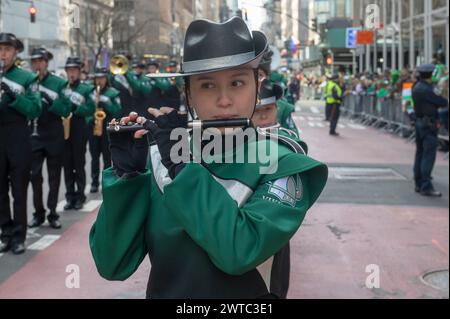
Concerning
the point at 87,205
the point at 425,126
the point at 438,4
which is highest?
the point at 438,4

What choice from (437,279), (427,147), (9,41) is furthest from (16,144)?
(427,147)

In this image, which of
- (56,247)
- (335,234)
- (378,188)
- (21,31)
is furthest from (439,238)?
(21,31)

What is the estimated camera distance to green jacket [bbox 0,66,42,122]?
577 cm

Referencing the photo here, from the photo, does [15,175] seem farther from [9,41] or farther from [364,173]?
[364,173]

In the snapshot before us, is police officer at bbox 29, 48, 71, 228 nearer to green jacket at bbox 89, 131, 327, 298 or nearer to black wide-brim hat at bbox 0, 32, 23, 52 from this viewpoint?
black wide-brim hat at bbox 0, 32, 23, 52

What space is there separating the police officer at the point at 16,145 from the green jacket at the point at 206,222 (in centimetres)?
399

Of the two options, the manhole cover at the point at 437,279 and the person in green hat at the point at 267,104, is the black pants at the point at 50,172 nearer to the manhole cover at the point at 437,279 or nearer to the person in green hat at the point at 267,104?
the manhole cover at the point at 437,279

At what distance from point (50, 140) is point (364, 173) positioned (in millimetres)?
6351

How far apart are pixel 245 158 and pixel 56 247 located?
508 cm

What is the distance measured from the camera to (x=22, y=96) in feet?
19.3

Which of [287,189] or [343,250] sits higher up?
[287,189]
